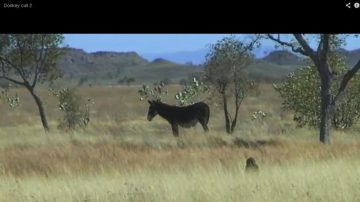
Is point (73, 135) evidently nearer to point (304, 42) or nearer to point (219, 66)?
point (304, 42)

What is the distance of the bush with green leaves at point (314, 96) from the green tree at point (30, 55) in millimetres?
10851

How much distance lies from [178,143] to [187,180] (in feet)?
26.6

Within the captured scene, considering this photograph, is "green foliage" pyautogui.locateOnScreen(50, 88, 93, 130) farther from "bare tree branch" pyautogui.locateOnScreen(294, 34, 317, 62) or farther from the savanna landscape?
"bare tree branch" pyautogui.locateOnScreen(294, 34, 317, 62)

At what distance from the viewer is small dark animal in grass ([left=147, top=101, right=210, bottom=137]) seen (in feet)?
79.2

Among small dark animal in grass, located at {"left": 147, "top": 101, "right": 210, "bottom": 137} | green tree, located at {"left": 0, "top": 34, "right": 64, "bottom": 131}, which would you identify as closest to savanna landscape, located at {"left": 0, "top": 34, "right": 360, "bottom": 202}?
small dark animal in grass, located at {"left": 147, "top": 101, "right": 210, "bottom": 137}

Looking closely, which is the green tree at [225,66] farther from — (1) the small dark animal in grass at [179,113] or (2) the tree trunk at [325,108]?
(2) the tree trunk at [325,108]

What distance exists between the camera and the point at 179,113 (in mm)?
24453

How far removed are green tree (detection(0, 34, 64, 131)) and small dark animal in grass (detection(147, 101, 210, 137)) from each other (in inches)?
190

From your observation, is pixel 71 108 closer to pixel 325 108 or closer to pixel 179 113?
pixel 179 113

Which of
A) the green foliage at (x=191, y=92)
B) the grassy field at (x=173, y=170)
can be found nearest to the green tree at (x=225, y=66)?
the green foliage at (x=191, y=92)

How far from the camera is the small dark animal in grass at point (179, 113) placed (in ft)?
79.2

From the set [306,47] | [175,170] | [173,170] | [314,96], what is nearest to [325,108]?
[306,47]

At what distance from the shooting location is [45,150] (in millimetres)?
14812
